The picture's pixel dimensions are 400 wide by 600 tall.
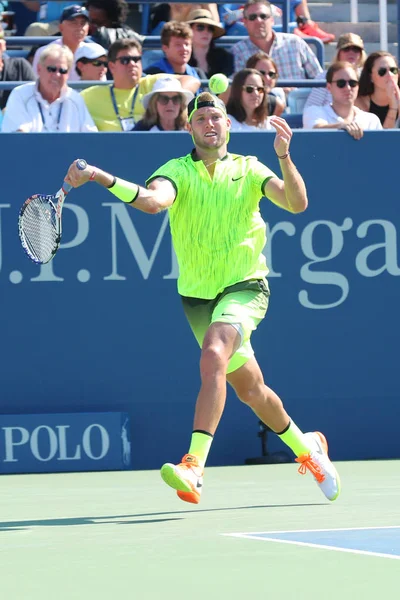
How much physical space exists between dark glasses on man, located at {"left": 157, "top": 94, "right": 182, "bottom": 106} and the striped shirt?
2704 millimetres

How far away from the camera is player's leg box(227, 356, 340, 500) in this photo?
20.8 feet

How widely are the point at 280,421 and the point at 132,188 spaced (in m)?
1.40

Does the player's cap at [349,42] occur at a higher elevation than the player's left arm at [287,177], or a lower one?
higher

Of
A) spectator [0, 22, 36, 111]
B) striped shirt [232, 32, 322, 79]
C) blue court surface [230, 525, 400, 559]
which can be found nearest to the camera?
blue court surface [230, 525, 400, 559]

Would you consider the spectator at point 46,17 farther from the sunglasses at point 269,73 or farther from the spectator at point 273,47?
the sunglasses at point 269,73

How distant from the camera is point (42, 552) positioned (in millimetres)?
4820

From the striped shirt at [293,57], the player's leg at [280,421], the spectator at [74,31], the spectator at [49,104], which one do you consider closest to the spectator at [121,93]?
the spectator at [49,104]

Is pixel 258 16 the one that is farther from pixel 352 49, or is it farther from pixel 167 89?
pixel 167 89

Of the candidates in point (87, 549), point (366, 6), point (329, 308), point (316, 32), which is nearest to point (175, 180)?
point (87, 549)

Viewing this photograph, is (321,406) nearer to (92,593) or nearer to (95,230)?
(95,230)

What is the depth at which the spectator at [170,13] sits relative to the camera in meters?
12.7

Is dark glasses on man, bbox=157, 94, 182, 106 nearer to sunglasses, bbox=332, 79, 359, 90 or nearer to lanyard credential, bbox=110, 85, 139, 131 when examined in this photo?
lanyard credential, bbox=110, 85, 139, 131

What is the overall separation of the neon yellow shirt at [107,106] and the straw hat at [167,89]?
418 mm

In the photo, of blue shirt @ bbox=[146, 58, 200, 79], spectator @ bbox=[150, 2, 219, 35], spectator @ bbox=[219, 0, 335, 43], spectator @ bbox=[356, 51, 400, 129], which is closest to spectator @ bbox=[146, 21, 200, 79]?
blue shirt @ bbox=[146, 58, 200, 79]
